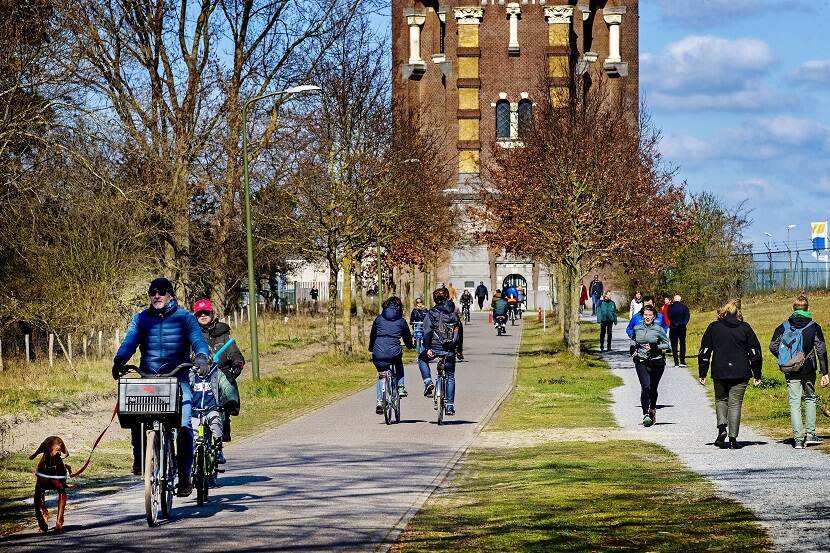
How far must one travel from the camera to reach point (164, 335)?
39.9 feet

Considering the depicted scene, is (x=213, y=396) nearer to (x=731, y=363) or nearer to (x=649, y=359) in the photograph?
(x=731, y=363)

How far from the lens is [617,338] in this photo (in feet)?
190

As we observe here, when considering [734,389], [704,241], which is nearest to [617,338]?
[704,241]

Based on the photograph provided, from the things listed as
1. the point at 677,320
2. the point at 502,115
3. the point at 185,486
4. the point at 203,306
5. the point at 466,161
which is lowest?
the point at 185,486

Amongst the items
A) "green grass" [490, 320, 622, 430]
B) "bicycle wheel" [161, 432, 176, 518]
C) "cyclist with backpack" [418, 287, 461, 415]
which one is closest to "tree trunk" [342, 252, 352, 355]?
"green grass" [490, 320, 622, 430]

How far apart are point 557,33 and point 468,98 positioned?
23.1 feet

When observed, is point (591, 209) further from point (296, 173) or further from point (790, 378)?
point (790, 378)

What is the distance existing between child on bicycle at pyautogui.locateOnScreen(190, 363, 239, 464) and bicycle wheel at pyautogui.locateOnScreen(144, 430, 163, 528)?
1081 mm

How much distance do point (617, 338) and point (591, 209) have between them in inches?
663

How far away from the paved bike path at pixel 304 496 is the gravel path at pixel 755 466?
2805 millimetres

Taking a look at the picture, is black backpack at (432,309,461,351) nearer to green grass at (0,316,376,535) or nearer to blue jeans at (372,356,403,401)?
blue jeans at (372,356,403,401)

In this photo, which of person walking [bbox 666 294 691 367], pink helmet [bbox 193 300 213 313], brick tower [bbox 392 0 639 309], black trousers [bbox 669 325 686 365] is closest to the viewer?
pink helmet [bbox 193 300 213 313]

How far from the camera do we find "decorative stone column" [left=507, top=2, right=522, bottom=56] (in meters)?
96.3


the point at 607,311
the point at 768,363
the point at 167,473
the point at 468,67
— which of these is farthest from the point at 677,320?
the point at 468,67
